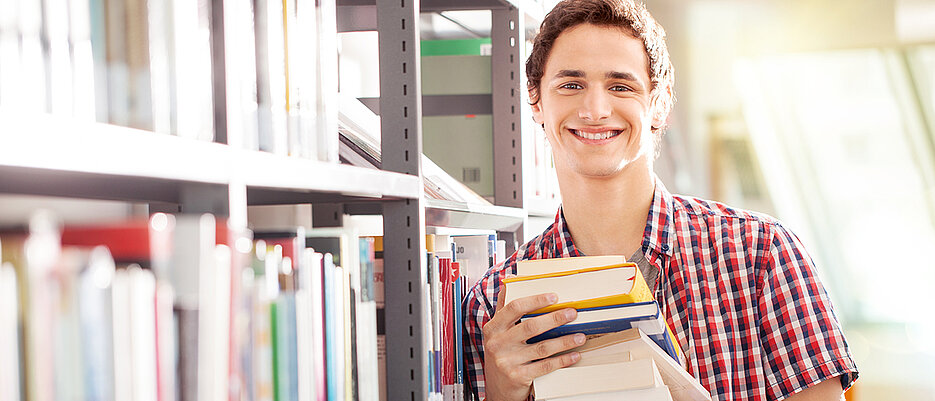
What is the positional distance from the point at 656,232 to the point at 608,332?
430 mm

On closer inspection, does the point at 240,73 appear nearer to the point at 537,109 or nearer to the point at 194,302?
the point at 194,302

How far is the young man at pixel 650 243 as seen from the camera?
142cm

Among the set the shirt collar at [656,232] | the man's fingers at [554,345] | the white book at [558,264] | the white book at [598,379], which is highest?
the shirt collar at [656,232]

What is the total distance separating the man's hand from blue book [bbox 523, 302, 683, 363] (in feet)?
0.05

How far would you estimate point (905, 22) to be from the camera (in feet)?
15.0

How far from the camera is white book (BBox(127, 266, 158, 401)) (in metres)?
0.57

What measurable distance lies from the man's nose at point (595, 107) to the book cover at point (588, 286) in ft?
1.53

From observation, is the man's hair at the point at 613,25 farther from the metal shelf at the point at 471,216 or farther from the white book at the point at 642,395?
the white book at the point at 642,395

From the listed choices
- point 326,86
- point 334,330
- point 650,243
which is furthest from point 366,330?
point 650,243

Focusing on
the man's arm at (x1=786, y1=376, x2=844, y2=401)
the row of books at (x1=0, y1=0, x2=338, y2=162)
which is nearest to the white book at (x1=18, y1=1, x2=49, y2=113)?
the row of books at (x1=0, y1=0, x2=338, y2=162)

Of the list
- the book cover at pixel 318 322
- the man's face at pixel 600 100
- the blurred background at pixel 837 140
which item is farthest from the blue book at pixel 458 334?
the blurred background at pixel 837 140

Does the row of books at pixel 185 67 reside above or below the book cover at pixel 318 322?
above

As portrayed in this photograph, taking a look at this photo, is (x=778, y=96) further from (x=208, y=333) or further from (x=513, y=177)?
(x=208, y=333)

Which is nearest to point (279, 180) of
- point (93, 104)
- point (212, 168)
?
point (212, 168)
